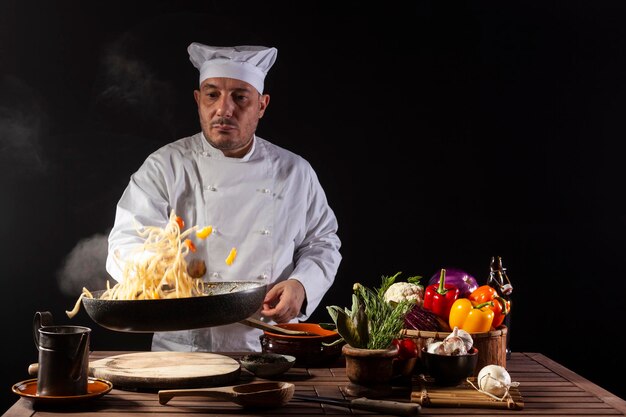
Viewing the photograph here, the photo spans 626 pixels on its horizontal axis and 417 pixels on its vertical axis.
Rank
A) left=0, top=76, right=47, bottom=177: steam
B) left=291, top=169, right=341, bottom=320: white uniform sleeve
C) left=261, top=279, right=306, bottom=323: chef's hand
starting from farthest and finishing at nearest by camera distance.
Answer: left=0, top=76, right=47, bottom=177: steam → left=291, top=169, right=341, bottom=320: white uniform sleeve → left=261, top=279, right=306, bottom=323: chef's hand

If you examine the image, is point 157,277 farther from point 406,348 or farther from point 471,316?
point 471,316

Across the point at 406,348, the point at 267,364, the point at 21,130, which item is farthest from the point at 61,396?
the point at 21,130

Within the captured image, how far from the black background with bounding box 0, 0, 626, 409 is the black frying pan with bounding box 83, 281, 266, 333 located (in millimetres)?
2489

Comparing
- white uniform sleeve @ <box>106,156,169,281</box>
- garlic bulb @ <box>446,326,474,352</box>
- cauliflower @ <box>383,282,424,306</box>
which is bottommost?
garlic bulb @ <box>446,326,474,352</box>

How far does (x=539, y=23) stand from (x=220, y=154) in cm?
210

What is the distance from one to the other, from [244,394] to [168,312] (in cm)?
31

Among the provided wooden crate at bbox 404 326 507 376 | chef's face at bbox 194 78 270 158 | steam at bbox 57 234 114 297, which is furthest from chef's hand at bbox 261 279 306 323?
steam at bbox 57 234 114 297

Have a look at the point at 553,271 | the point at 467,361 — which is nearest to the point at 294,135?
the point at 553,271

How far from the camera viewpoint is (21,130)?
462cm

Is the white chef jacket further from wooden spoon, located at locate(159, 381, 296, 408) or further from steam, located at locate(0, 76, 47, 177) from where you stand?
wooden spoon, located at locate(159, 381, 296, 408)

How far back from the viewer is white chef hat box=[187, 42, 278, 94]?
4.08 m

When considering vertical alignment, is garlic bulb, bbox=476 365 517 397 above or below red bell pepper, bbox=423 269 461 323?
below

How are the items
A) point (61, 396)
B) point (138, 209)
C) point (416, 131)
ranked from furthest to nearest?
point (416, 131), point (138, 209), point (61, 396)

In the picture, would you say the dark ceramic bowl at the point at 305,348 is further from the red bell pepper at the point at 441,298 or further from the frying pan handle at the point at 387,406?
the frying pan handle at the point at 387,406
